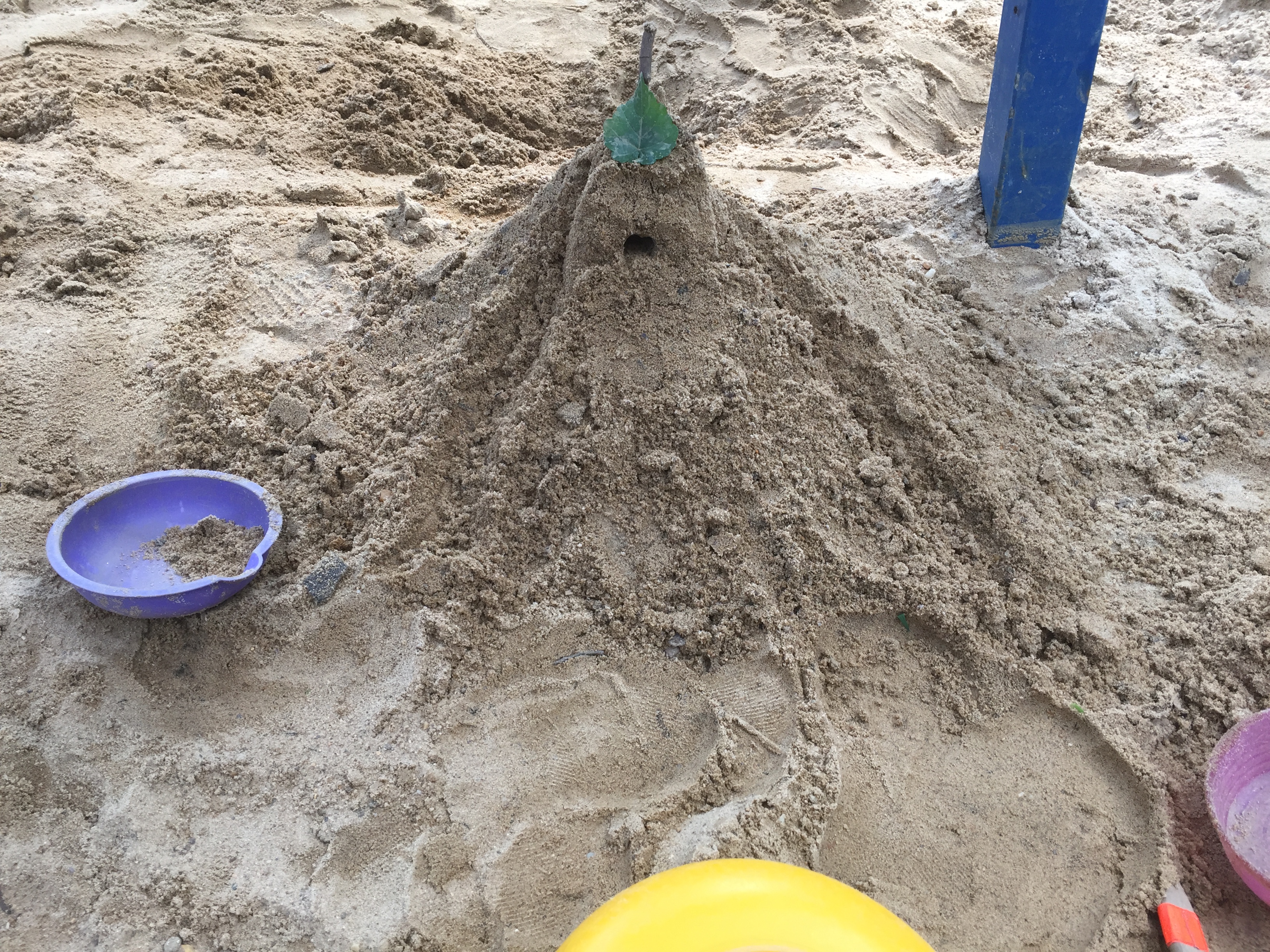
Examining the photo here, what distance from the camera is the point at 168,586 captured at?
5.89ft

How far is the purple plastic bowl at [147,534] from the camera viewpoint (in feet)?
5.49

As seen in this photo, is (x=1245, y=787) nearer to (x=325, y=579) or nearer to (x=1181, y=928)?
(x=1181, y=928)

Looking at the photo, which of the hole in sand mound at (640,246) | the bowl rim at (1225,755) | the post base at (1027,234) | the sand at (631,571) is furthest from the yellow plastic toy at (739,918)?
the post base at (1027,234)

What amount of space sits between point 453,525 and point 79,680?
2.60 ft

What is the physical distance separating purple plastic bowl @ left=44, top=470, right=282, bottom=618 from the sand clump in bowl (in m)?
0.02

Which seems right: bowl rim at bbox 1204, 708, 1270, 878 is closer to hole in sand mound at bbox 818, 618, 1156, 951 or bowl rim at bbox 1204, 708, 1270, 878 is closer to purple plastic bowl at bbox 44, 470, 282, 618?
hole in sand mound at bbox 818, 618, 1156, 951

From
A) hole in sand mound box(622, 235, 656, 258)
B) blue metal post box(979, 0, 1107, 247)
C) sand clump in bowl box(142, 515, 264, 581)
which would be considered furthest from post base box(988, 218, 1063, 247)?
sand clump in bowl box(142, 515, 264, 581)

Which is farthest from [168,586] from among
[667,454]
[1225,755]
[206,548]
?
[1225,755]

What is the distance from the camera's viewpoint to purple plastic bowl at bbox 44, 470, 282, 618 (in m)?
1.67

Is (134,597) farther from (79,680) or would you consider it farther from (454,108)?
(454,108)

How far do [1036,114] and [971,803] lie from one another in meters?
2.19

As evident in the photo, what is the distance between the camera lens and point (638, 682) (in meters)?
1.68

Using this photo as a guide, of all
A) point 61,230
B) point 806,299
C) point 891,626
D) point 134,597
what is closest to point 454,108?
point 61,230

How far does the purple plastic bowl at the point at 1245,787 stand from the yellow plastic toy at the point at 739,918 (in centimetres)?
77
